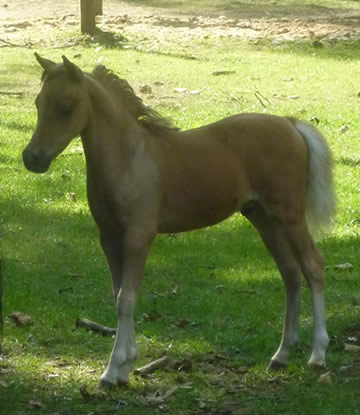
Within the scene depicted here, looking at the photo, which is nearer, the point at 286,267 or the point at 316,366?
the point at 316,366

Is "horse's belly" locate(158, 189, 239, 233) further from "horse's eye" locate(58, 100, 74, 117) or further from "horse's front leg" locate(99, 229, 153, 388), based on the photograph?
"horse's eye" locate(58, 100, 74, 117)

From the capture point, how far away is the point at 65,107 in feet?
19.7

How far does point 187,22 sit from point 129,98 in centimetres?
1581

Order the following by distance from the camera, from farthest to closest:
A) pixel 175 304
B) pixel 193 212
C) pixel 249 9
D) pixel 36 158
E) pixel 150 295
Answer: pixel 249 9 → pixel 150 295 → pixel 175 304 → pixel 193 212 → pixel 36 158

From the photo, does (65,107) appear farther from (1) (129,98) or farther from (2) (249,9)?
(2) (249,9)

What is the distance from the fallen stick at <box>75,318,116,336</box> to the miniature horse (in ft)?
2.94

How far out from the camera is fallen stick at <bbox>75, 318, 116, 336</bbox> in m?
7.29

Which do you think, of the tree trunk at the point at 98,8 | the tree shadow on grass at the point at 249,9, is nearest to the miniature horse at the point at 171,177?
the tree trunk at the point at 98,8

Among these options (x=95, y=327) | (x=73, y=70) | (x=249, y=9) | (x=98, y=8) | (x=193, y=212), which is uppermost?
(x=73, y=70)

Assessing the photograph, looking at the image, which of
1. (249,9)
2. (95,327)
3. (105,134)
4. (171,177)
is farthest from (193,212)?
(249,9)

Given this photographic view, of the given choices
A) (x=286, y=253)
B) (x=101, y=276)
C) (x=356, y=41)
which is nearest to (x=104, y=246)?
(x=286, y=253)

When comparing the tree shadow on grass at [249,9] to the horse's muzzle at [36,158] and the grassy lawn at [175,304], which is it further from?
the horse's muzzle at [36,158]

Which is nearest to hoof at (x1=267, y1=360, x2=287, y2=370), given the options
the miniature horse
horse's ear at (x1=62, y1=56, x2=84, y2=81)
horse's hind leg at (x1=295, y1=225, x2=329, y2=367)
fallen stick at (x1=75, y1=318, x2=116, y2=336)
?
the miniature horse

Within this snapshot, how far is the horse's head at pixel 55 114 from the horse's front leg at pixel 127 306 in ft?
2.05
